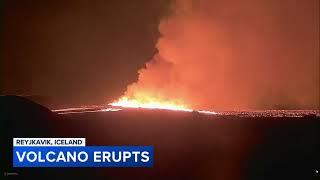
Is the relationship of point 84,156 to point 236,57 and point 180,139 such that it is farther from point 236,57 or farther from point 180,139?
point 236,57

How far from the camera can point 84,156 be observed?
581 centimetres

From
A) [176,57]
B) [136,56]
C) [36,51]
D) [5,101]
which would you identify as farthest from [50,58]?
[5,101]

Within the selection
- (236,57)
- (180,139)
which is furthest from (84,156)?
(236,57)

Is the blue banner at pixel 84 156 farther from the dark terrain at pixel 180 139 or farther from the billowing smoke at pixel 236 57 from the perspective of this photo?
the billowing smoke at pixel 236 57

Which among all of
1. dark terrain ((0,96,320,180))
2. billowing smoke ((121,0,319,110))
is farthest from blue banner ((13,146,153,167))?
billowing smoke ((121,0,319,110))

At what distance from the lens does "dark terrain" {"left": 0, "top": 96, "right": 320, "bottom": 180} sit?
5.77m

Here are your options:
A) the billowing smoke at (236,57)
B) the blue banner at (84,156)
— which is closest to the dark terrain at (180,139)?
the blue banner at (84,156)

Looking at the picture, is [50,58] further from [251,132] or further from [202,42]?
[251,132]

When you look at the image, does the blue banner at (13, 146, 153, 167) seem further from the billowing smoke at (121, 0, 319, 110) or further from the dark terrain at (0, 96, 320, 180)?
the billowing smoke at (121, 0, 319, 110)

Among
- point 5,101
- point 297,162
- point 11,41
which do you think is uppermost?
point 11,41

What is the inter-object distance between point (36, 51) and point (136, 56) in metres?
2.55

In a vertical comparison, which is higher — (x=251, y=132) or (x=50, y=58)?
(x=50, y=58)

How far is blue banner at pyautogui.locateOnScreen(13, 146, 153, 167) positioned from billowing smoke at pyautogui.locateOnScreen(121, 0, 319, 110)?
6040 millimetres

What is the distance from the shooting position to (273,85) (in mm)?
12547
